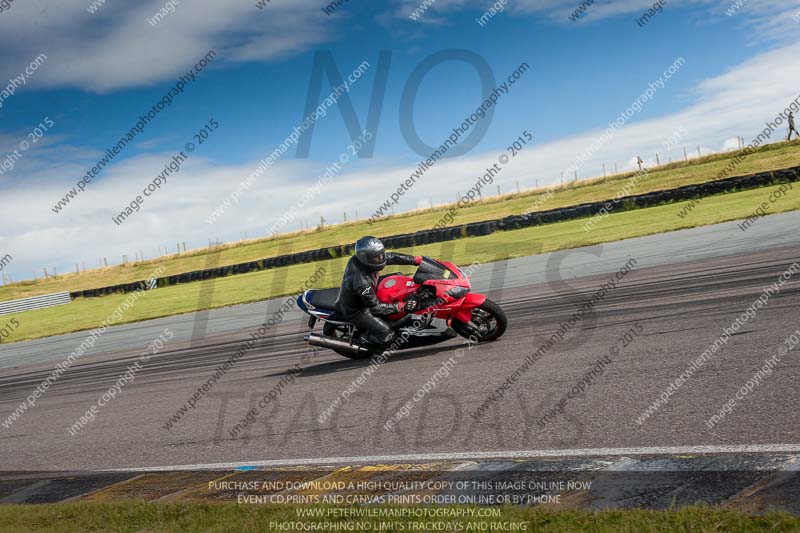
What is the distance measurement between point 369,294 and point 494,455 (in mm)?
4482

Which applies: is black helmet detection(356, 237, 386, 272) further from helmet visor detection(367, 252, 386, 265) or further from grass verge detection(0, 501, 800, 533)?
grass verge detection(0, 501, 800, 533)

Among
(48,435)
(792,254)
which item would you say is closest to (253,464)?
(48,435)

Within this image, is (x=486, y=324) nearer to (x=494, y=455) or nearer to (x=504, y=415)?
(x=504, y=415)

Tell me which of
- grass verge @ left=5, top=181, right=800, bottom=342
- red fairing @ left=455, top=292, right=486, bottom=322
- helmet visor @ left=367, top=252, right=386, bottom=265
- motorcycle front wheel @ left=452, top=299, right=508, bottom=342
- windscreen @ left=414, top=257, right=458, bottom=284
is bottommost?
grass verge @ left=5, top=181, right=800, bottom=342

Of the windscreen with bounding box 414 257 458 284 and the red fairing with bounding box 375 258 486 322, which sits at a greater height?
the windscreen with bounding box 414 257 458 284

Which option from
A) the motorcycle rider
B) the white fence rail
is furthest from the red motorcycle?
the white fence rail

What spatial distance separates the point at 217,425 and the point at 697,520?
5415mm

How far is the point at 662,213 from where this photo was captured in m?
28.4

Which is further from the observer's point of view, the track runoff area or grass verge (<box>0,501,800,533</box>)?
the track runoff area

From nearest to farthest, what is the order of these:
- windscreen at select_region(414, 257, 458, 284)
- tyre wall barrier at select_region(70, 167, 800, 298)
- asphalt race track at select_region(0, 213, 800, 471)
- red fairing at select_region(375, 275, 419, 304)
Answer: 1. asphalt race track at select_region(0, 213, 800, 471)
2. windscreen at select_region(414, 257, 458, 284)
3. red fairing at select_region(375, 275, 419, 304)
4. tyre wall barrier at select_region(70, 167, 800, 298)

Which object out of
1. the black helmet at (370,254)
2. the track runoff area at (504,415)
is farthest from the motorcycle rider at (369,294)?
the track runoff area at (504,415)

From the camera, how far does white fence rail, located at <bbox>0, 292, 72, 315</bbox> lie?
4403 cm

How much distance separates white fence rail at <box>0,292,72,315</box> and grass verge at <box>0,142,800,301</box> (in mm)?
8724

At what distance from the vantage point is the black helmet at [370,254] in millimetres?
9227
